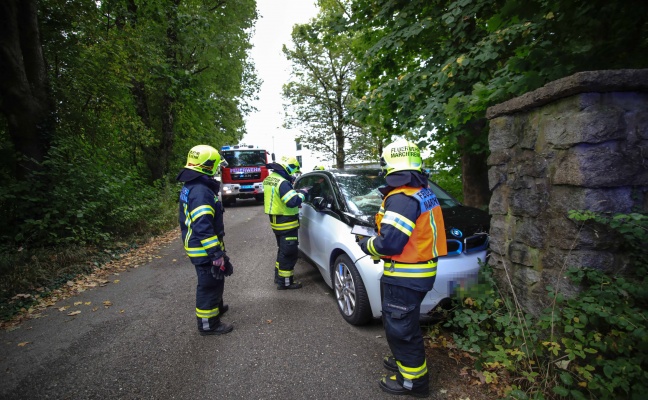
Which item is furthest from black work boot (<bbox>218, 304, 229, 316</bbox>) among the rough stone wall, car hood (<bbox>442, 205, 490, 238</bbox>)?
the rough stone wall

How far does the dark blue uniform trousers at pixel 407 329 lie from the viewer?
221 cm

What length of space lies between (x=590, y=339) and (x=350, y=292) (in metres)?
1.93

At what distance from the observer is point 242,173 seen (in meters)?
12.9

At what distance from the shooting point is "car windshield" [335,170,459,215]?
11.9 ft

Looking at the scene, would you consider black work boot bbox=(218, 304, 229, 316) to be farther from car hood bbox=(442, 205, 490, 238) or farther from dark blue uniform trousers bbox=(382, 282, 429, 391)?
car hood bbox=(442, 205, 490, 238)

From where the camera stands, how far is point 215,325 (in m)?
3.26

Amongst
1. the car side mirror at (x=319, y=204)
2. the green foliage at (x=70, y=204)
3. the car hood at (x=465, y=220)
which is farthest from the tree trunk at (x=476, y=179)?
the green foliage at (x=70, y=204)

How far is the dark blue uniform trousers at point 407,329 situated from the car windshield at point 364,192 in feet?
4.44

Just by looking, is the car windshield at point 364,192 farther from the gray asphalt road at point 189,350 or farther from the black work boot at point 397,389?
the black work boot at point 397,389

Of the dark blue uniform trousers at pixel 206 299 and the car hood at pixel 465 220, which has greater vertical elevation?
the car hood at pixel 465 220

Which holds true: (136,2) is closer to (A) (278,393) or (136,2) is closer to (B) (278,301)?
(B) (278,301)

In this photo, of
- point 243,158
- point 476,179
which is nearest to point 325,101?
point 243,158

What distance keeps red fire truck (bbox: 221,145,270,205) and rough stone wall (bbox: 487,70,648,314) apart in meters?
11.3

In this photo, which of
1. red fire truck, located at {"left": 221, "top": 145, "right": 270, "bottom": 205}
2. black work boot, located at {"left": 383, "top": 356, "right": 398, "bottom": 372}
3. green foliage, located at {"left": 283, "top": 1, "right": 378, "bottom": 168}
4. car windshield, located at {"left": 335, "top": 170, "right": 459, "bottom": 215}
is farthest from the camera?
green foliage, located at {"left": 283, "top": 1, "right": 378, "bottom": 168}
